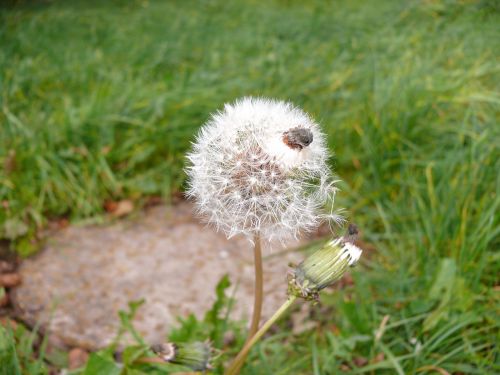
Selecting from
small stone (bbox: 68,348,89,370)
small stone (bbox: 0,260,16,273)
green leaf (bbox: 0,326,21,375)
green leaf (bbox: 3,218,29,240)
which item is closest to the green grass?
green leaf (bbox: 3,218,29,240)

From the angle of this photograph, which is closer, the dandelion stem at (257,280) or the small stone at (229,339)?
the dandelion stem at (257,280)

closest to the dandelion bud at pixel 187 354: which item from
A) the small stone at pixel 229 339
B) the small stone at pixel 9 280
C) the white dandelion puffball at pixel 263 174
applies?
the white dandelion puffball at pixel 263 174

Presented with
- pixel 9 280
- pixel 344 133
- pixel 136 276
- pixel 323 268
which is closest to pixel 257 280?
pixel 323 268

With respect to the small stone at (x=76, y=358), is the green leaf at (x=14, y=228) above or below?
above

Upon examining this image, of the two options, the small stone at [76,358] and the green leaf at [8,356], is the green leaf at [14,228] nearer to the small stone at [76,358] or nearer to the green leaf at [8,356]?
the small stone at [76,358]

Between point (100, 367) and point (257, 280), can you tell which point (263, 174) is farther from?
point (100, 367)

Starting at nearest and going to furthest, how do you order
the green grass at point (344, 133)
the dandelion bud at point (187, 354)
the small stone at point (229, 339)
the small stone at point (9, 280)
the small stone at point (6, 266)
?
the dandelion bud at point (187, 354) < the green grass at point (344, 133) < the small stone at point (229, 339) < the small stone at point (9, 280) < the small stone at point (6, 266)

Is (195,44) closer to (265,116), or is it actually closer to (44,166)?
(44,166)

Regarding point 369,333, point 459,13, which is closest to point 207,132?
point 369,333
